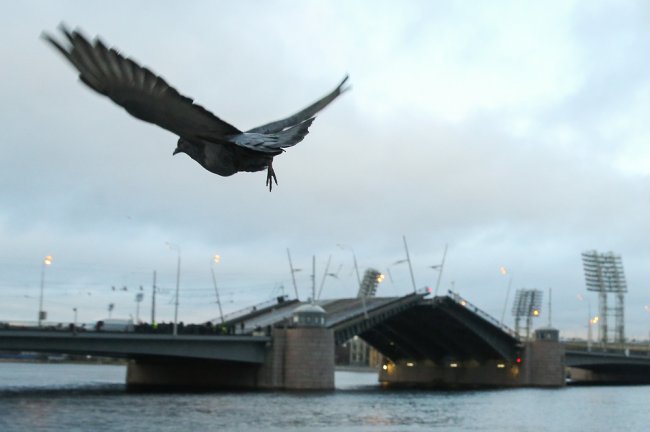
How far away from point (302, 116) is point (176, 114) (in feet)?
5.80

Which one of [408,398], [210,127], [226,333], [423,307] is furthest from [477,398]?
[210,127]

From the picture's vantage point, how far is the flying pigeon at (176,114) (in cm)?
662

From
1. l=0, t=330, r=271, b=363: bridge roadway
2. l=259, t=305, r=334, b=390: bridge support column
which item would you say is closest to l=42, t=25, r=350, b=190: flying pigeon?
l=0, t=330, r=271, b=363: bridge roadway

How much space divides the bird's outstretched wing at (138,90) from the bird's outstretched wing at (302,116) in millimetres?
1016

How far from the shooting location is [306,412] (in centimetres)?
7612

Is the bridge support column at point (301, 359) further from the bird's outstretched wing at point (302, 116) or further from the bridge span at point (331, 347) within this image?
the bird's outstretched wing at point (302, 116)

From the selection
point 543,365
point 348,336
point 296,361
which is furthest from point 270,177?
point 543,365

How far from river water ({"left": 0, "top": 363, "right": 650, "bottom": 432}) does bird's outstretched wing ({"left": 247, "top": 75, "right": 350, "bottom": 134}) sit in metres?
55.2

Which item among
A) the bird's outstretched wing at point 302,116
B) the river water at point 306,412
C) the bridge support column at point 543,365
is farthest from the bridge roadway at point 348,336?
the bird's outstretched wing at point 302,116

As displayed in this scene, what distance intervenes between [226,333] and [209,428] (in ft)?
152

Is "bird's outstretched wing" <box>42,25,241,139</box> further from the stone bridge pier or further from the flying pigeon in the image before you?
the stone bridge pier

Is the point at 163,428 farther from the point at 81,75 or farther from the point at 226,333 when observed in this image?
the point at 81,75

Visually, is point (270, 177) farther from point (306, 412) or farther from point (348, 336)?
point (348, 336)

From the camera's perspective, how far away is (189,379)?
395ft
